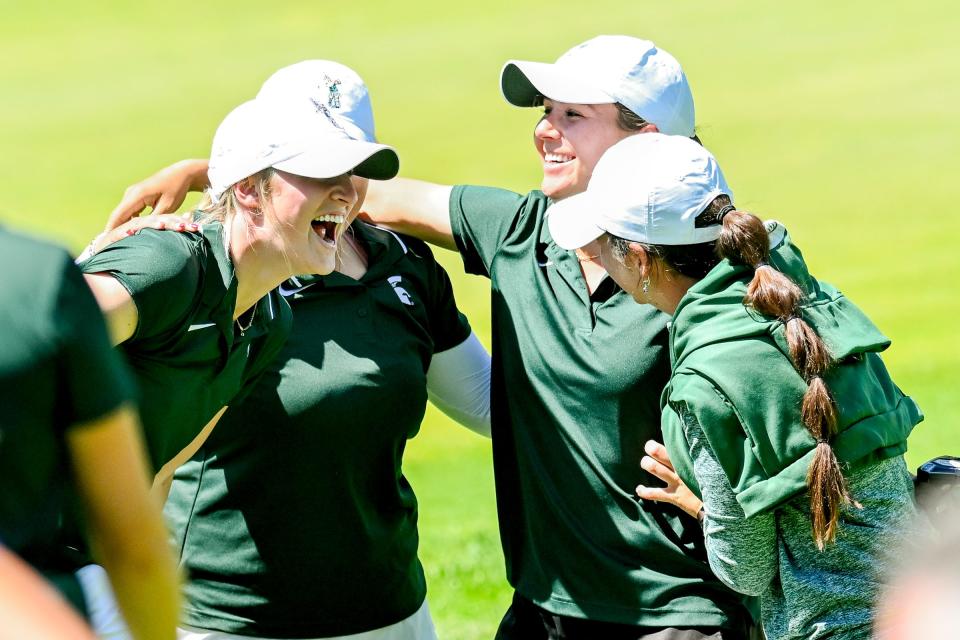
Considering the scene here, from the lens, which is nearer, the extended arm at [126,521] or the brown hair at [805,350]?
the extended arm at [126,521]

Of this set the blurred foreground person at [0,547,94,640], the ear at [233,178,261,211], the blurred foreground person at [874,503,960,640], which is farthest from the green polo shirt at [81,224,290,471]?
the blurred foreground person at [874,503,960,640]

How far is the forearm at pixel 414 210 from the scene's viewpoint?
414 centimetres

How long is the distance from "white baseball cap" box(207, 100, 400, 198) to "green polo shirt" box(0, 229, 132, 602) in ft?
4.64

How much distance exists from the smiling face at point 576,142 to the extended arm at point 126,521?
198 centimetres

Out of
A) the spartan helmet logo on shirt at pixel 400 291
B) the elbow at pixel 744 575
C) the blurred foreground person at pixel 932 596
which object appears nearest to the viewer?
the blurred foreground person at pixel 932 596

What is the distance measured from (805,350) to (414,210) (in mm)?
1580

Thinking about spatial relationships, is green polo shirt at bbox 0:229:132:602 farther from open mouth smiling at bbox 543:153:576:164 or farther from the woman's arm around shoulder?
open mouth smiling at bbox 543:153:576:164

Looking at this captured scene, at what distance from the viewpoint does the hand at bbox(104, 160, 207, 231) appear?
3.84 meters

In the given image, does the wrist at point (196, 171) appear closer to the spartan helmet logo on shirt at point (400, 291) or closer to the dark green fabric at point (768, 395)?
the spartan helmet logo on shirt at point (400, 291)

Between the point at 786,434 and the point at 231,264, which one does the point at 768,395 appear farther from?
the point at 231,264

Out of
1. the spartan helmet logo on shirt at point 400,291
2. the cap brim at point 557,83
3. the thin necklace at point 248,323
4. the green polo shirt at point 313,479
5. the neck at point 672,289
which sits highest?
the cap brim at point 557,83

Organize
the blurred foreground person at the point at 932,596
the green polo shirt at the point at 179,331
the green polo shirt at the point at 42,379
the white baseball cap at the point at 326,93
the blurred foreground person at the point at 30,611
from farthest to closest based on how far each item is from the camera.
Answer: the white baseball cap at the point at 326,93, the green polo shirt at the point at 179,331, the green polo shirt at the point at 42,379, the blurred foreground person at the point at 30,611, the blurred foreground person at the point at 932,596

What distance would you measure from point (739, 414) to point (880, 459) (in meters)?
0.31

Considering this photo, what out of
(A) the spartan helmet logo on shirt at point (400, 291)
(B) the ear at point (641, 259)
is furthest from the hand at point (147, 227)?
(B) the ear at point (641, 259)
